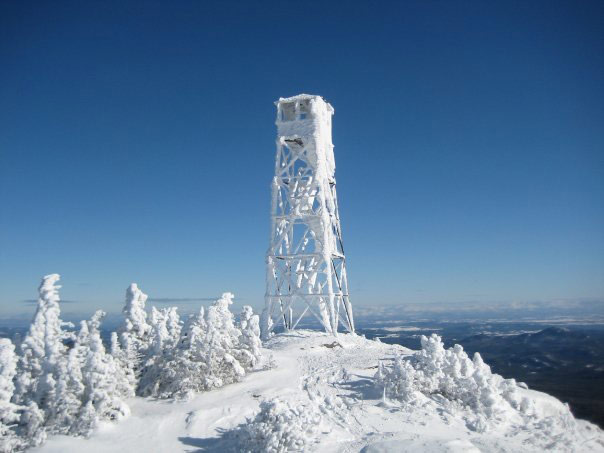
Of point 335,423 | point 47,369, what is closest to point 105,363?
point 47,369

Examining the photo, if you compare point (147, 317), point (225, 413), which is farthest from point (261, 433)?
point (147, 317)

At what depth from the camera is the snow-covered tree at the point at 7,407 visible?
12375mm

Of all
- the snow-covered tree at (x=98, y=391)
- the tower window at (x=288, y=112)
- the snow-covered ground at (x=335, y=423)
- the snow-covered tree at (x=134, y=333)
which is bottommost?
the snow-covered ground at (x=335, y=423)

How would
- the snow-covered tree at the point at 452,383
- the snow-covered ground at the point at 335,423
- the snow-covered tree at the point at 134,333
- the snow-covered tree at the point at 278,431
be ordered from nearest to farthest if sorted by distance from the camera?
the snow-covered tree at the point at 278,431 < the snow-covered ground at the point at 335,423 < the snow-covered tree at the point at 452,383 < the snow-covered tree at the point at 134,333

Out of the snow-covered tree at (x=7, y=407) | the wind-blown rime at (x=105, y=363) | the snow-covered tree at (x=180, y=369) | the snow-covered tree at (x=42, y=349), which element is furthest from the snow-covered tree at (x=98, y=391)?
the snow-covered tree at (x=7, y=407)

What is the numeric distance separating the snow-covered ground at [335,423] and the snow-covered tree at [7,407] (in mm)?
912

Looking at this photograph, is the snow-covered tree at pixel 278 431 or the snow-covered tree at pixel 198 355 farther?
the snow-covered tree at pixel 198 355

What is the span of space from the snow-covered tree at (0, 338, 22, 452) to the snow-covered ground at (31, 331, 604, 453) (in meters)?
0.91

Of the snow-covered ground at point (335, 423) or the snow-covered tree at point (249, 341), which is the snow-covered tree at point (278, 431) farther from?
the snow-covered tree at point (249, 341)

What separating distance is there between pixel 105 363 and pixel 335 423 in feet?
24.6

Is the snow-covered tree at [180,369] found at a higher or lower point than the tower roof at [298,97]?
lower

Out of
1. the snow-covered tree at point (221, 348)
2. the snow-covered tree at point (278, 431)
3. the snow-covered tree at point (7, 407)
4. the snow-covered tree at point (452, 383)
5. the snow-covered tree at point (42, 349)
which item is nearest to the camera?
the snow-covered tree at point (7, 407)

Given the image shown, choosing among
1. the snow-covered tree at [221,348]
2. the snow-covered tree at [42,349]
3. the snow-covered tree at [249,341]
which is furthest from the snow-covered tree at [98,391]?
the snow-covered tree at [249,341]

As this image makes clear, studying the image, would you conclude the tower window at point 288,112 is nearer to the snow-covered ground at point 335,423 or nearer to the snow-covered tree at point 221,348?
the snow-covered tree at point 221,348
